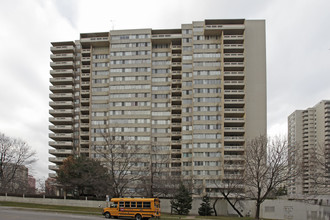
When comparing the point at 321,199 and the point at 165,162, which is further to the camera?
the point at 165,162

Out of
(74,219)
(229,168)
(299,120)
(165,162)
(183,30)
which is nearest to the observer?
(74,219)

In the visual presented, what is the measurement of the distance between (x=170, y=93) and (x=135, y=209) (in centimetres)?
5766

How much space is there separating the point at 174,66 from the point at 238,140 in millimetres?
27803

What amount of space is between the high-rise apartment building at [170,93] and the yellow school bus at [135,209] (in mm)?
44492

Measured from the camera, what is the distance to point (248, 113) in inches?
3423

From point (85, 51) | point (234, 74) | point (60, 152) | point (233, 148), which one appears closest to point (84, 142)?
point (60, 152)

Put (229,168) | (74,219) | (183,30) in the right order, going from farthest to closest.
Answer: (183,30)
(229,168)
(74,219)

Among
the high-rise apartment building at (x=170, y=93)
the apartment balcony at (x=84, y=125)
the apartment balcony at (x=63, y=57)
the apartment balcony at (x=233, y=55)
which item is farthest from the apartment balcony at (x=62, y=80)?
the apartment balcony at (x=233, y=55)

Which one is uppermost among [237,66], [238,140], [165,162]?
[237,66]

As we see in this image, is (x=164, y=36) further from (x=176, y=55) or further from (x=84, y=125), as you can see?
(x=84, y=125)

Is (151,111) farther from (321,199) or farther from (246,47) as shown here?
(321,199)

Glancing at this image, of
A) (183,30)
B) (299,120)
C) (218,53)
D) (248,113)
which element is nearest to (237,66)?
(218,53)

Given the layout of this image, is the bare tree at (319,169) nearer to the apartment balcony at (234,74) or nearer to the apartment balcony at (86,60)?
the apartment balcony at (234,74)

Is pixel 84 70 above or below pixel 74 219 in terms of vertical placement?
above
